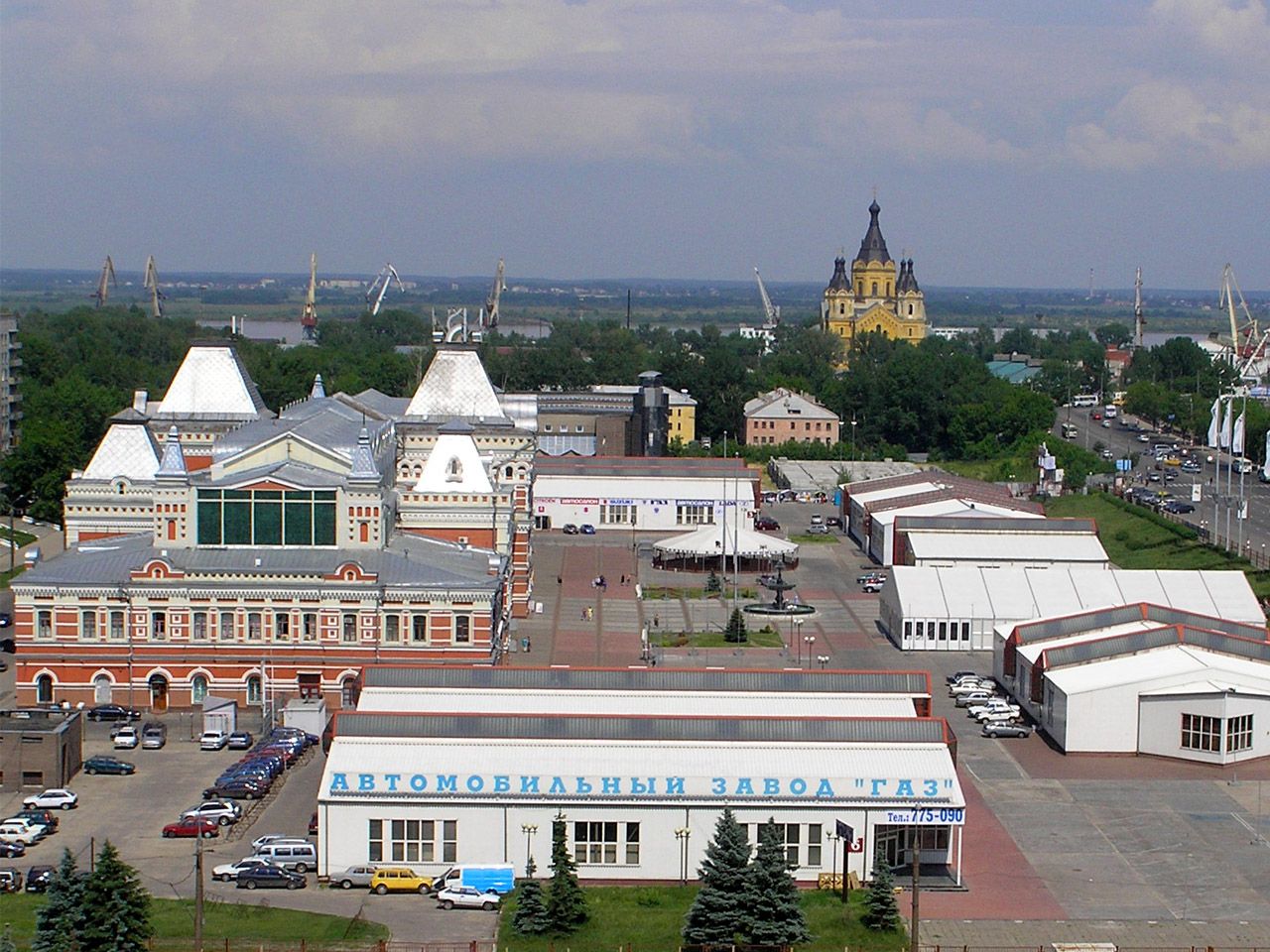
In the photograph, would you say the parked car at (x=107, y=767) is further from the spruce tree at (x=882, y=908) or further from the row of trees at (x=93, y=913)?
the spruce tree at (x=882, y=908)

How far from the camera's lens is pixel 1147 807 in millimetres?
39406

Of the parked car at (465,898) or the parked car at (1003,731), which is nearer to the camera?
the parked car at (465,898)

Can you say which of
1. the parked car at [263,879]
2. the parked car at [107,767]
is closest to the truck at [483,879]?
the parked car at [263,879]

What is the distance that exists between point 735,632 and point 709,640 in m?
0.79

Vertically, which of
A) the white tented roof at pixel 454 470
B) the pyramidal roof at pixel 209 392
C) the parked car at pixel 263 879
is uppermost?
the pyramidal roof at pixel 209 392

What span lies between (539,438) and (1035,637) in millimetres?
51209

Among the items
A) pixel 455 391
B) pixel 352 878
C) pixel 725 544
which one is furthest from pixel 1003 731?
pixel 725 544

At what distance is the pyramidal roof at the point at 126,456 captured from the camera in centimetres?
5553

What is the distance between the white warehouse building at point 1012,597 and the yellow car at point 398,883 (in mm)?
25357

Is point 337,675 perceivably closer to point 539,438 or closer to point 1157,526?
point 1157,526

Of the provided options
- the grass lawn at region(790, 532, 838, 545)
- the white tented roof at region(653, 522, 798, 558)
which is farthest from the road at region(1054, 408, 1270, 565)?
the white tented roof at region(653, 522, 798, 558)

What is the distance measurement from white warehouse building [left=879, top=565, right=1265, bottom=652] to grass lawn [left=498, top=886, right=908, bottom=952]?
23.6m

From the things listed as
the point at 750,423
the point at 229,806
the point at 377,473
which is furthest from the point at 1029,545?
the point at 750,423

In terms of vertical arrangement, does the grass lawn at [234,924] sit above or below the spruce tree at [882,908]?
below
